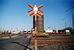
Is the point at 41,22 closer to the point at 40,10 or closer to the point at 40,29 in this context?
the point at 40,29

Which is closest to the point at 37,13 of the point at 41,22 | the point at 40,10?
the point at 40,10

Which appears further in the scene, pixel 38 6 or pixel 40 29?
pixel 40 29

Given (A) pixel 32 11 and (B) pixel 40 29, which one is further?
(B) pixel 40 29

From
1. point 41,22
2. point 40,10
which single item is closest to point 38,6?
point 40,10

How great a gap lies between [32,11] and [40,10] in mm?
392

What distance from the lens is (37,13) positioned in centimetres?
825

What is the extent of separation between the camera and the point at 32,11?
8148 mm

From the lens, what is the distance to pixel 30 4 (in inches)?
316

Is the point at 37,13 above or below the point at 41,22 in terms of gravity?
below

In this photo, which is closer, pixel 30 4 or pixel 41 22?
pixel 30 4

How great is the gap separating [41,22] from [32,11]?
54.9 meters

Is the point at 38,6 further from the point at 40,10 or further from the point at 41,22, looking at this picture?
the point at 41,22

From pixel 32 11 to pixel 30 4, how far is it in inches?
12.6

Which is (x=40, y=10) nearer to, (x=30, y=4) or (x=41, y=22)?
(x=30, y=4)
